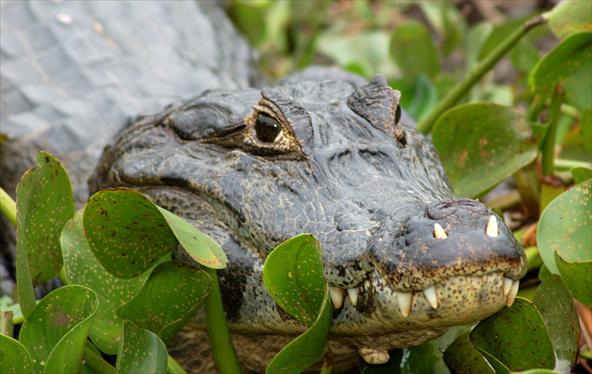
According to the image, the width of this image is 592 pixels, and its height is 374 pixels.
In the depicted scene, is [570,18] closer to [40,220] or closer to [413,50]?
[413,50]

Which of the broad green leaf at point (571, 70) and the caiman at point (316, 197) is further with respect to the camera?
the broad green leaf at point (571, 70)

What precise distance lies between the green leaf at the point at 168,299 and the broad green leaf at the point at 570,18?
59.6 inches

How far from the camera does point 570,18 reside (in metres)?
3.14

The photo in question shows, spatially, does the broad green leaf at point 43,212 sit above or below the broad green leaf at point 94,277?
above

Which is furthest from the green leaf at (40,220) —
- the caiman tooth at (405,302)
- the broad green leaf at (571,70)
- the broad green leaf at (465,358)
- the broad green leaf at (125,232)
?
the broad green leaf at (571,70)

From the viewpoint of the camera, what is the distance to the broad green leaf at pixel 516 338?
2.21m

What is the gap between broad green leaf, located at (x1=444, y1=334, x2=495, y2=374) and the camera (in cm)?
238

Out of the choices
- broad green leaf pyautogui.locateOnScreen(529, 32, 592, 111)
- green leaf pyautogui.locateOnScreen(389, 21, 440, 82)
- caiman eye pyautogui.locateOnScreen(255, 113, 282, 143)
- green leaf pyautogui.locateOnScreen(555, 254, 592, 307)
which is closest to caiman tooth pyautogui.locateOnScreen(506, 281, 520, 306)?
green leaf pyautogui.locateOnScreen(555, 254, 592, 307)

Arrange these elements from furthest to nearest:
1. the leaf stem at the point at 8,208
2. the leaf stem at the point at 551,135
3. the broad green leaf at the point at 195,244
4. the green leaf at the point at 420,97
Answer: the green leaf at the point at 420,97 → the leaf stem at the point at 551,135 → the leaf stem at the point at 8,208 → the broad green leaf at the point at 195,244

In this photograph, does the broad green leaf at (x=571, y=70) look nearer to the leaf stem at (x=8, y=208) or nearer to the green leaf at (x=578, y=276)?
the green leaf at (x=578, y=276)

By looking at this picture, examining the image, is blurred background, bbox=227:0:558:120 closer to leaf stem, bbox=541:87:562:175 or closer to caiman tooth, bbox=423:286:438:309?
leaf stem, bbox=541:87:562:175

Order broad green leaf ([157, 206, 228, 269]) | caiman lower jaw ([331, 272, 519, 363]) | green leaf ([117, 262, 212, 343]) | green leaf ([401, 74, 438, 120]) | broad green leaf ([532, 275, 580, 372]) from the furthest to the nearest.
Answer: green leaf ([401, 74, 438, 120]) → broad green leaf ([532, 275, 580, 372]) → green leaf ([117, 262, 212, 343]) → broad green leaf ([157, 206, 228, 269]) → caiman lower jaw ([331, 272, 519, 363])

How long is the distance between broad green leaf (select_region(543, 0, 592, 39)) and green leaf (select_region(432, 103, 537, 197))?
320 millimetres

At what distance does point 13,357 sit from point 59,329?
16 centimetres
